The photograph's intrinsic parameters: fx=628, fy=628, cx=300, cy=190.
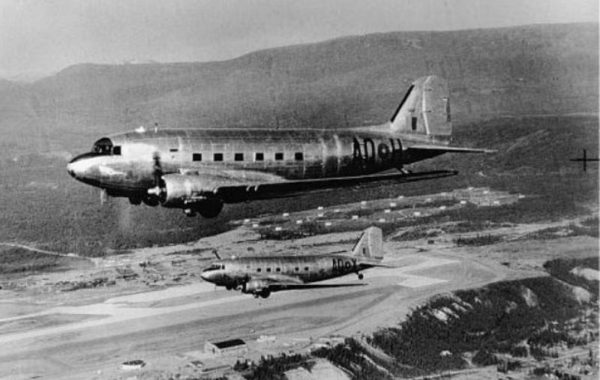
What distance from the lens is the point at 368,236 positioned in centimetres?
2977

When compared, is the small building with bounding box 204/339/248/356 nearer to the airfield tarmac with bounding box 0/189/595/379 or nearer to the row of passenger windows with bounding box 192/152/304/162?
the airfield tarmac with bounding box 0/189/595/379

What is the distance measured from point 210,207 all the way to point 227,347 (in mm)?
12528

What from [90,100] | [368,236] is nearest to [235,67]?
[90,100]

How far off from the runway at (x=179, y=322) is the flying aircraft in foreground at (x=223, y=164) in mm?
11805

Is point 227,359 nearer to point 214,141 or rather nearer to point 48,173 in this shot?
point 214,141

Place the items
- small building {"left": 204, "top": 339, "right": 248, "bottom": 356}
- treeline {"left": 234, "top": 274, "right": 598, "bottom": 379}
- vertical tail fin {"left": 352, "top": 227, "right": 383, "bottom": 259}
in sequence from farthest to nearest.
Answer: treeline {"left": 234, "top": 274, "right": 598, "bottom": 379} → vertical tail fin {"left": 352, "top": 227, "right": 383, "bottom": 259} → small building {"left": 204, "top": 339, "right": 248, "bottom": 356}

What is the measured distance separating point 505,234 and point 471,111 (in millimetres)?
24907

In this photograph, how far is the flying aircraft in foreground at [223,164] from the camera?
17953mm

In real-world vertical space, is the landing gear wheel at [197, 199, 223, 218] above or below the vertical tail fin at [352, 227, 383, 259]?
above

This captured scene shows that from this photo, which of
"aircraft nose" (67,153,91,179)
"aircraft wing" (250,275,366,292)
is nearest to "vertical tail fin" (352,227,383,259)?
"aircraft wing" (250,275,366,292)

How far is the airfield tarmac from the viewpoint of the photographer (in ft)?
91.8

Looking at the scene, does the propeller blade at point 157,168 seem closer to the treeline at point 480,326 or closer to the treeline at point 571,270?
the treeline at point 480,326

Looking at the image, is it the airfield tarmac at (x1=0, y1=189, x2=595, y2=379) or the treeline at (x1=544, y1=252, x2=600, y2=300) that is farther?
the treeline at (x1=544, y1=252, x2=600, y2=300)

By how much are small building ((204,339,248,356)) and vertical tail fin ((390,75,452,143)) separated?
1335cm
